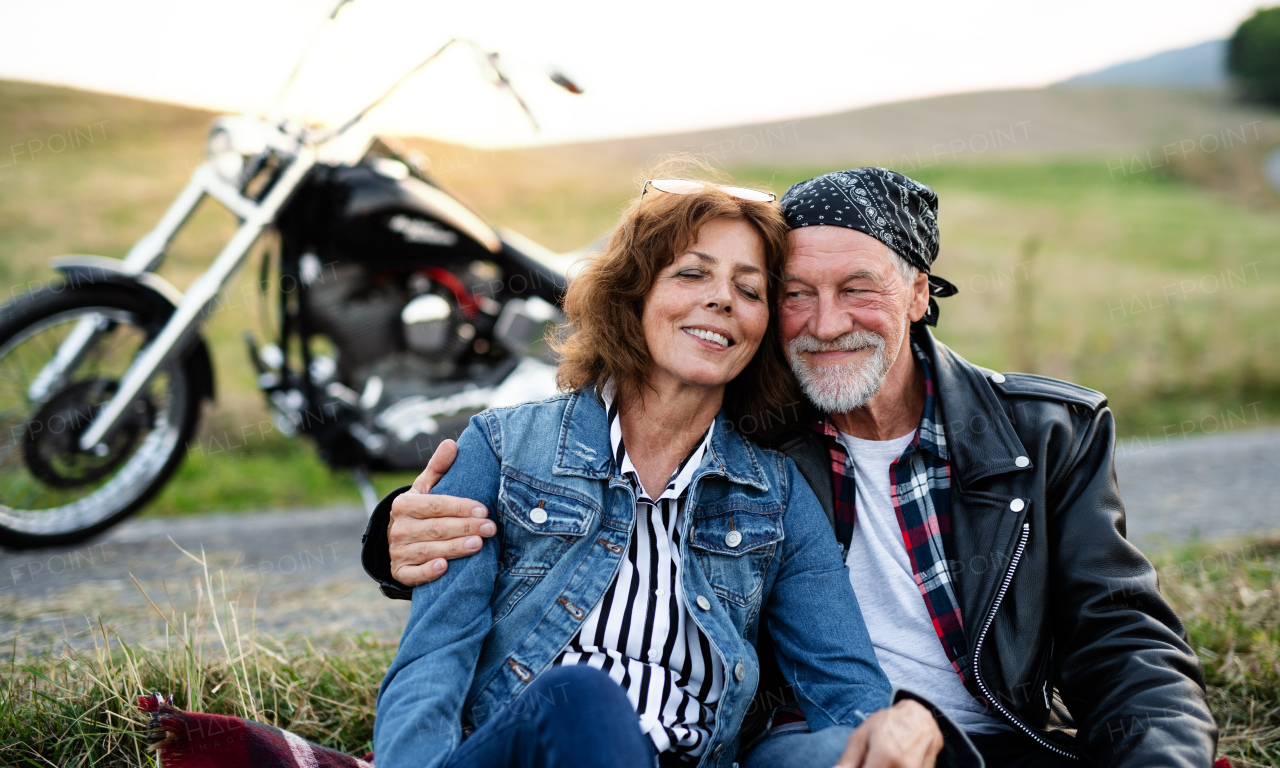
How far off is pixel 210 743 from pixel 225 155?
8.28 ft

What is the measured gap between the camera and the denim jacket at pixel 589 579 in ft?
5.29

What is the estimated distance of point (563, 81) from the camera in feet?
10.4

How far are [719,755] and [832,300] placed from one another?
0.98 meters

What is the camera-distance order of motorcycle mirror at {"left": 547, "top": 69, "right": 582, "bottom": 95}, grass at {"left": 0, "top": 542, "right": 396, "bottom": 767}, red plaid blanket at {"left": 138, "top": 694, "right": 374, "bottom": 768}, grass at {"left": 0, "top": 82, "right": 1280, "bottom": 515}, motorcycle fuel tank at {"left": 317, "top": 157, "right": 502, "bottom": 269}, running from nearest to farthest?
1. red plaid blanket at {"left": 138, "top": 694, "right": 374, "bottom": 768}
2. grass at {"left": 0, "top": 542, "right": 396, "bottom": 767}
3. motorcycle mirror at {"left": 547, "top": 69, "right": 582, "bottom": 95}
4. motorcycle fuel tank at {"left": 317, "top": 157, "right": 502, "bottom": 269}
5. grass at {"left": 0, "top": 82, "right": 1280, "bottom": 515}

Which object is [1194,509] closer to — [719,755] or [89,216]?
[719,755]

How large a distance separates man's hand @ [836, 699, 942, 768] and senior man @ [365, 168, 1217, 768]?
15 cm

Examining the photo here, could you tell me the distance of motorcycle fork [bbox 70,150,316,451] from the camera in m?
3.30

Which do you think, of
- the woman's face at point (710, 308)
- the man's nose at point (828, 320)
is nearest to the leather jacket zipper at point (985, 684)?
the man's nose at point (828, 320)

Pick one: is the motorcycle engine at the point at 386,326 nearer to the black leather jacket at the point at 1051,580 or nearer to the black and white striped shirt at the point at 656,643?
the black leather jacket at the point at 1051,580

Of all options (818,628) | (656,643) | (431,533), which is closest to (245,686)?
(431,533)

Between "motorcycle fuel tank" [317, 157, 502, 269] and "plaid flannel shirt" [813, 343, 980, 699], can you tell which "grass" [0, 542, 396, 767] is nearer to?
"plaid flannel shirt" [813, 343, 980, 699]

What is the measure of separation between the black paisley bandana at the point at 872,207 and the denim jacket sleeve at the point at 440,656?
3.06 ft

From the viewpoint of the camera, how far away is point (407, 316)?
3.69 m

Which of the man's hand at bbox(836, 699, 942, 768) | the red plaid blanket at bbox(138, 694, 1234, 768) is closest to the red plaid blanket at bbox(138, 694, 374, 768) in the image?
the red plaid blanket at bbox(138, 694, 1234, 768)
